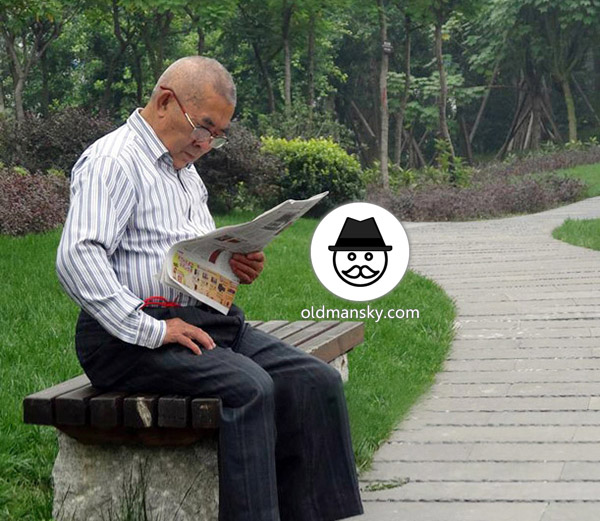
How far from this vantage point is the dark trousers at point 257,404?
12.4ft

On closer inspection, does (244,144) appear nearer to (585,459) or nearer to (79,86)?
(585,459)

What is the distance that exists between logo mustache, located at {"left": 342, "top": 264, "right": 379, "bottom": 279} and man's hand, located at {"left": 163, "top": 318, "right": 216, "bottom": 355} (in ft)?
14.4

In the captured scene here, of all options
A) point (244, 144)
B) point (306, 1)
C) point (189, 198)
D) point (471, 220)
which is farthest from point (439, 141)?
point (189, 198)

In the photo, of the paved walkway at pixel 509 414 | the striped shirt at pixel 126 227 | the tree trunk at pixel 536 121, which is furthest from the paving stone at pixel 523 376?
the tree trunk at pixel 536 121

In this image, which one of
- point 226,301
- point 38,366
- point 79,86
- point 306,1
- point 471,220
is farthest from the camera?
point 79,86

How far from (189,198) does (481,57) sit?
3382 cm

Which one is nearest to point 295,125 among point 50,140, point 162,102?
point 50,140

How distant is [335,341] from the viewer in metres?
5.55

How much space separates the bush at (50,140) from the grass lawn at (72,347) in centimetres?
531

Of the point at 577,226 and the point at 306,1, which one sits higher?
the point at 306,1

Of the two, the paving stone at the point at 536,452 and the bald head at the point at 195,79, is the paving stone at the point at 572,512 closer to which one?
the paving stone at the point at 536,452

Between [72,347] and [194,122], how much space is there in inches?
116

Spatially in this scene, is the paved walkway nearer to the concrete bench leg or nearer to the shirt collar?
the concrete bench leg

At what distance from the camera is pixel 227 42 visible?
3058 centimetres
